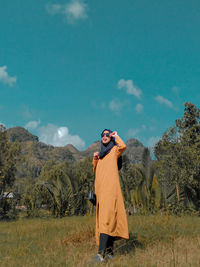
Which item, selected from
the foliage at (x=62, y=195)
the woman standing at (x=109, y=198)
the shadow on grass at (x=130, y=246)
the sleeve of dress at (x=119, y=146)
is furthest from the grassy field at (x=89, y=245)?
the foliage at (x=62, y=195)

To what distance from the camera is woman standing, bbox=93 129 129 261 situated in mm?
3215

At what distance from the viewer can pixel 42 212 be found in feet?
33.6

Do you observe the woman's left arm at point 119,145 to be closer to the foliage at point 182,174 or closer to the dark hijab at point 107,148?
the dark hijab at point 107,148

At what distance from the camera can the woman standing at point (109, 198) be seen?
3215mm

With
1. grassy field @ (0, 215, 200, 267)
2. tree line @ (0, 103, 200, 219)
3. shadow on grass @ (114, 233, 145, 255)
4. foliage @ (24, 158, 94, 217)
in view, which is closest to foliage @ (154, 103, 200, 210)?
tree line @ (0, 103, 200, 219)

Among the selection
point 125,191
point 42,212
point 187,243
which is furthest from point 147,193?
point 187,243

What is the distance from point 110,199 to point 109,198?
0.02 m

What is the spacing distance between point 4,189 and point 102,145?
369 inches

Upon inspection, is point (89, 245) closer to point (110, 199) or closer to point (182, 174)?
point (110, 199)

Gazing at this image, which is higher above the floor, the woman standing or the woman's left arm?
the woman's left arm

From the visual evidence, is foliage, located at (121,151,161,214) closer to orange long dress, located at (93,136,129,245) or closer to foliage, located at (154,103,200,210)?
foliage, located at (154,103,200,210)

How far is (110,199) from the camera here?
10.9ft

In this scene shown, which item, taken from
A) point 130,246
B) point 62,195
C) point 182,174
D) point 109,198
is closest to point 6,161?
point 62,195

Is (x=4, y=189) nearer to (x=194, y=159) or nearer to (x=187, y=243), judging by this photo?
(x=194, y=159)
